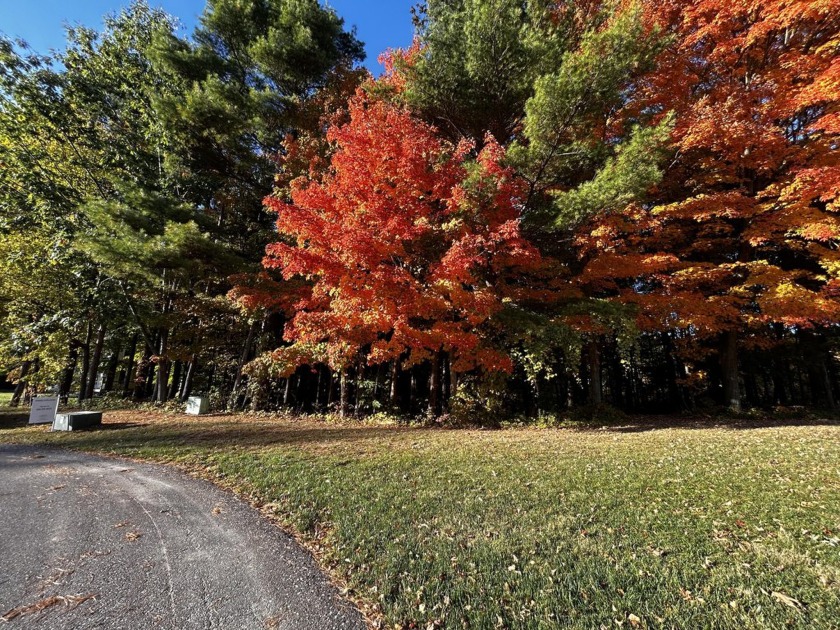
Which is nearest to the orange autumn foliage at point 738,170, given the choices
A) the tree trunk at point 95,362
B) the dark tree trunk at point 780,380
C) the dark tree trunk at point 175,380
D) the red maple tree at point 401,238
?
the red maple tree at point 401,238

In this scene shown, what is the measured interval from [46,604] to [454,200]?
950cm

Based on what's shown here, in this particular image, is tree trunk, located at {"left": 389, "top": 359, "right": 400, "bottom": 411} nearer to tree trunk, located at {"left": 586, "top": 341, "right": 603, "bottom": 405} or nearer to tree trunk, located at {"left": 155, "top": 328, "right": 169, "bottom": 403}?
tree trunk, located at {"left": 586, "top": 341, "right": 603, "bottom": 405}

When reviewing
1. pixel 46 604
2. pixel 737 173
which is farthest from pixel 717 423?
pixel 46 604

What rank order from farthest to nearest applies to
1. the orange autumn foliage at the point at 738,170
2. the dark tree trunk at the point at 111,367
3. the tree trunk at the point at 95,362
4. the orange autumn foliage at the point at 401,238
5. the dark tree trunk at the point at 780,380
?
the dark tree trunk at the point at 111,367 → the tree trunk at the point at 95,362 → the dark tree trunk at the point at 780,380 → the orange autumn foliage at the point at 738,170 → the orange autumn foliage at the point at 401,238

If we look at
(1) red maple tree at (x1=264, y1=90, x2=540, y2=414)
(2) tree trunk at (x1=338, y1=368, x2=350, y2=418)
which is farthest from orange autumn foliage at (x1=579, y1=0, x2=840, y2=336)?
(2) tree trunk at (x1=338, y1=368, x2=350, y2=418)

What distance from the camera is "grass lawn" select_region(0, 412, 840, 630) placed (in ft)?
8.75

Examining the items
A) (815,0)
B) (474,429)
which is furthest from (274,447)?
(815,0)

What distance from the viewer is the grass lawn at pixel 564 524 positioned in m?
2.67

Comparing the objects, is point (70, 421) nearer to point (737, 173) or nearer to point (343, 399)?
point (343, 399)

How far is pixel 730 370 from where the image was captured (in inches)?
522

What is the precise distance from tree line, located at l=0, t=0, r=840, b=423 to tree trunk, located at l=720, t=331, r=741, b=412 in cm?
9

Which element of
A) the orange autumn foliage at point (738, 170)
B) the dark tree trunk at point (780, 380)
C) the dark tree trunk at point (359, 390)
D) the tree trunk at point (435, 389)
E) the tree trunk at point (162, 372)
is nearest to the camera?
the orange autumn foliage at point (738, 170)

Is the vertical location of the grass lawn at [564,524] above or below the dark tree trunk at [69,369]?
below

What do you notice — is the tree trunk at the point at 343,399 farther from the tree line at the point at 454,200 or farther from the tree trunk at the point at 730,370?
the tree trunk at the point at 730,370
